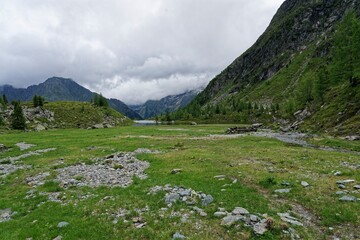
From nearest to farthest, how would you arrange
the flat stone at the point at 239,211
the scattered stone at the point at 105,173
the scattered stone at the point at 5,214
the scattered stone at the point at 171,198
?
the flat stone at the point at 239,211 < the scattered stone at the point at 5,214 < the scattered stone at the point at 171,198 < the scattered stone at the point at 105,173

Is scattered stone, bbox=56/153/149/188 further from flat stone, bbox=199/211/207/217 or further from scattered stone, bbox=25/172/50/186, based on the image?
flat stone, bbox=199/211/207/217

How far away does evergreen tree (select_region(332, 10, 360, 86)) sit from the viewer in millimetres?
76688

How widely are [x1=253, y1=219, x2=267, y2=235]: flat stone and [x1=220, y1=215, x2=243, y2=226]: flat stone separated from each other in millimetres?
1081

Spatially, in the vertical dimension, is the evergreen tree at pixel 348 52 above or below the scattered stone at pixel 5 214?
above

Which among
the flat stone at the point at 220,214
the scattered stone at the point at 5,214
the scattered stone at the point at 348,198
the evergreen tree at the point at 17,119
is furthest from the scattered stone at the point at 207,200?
the evergreen tree at the point at 17,119

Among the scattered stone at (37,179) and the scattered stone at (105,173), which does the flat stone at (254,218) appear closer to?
the scattered stone at (105,173)

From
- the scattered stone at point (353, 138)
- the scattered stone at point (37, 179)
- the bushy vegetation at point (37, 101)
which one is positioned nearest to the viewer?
the scattered stone at point (37, 179)

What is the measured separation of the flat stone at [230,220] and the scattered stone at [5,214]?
45.4ft

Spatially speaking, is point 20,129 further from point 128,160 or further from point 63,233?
point 63,233

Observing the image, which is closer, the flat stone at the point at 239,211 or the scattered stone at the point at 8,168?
the flat stone at the point at 239,211

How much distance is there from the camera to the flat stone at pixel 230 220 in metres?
14.6

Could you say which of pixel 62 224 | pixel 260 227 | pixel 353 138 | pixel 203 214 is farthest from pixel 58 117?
pixel 260 227

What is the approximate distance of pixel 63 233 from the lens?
589 inches

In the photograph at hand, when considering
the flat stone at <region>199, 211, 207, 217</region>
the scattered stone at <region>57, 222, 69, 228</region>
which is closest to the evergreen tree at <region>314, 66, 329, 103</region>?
the flat stone at <region>199, 211, 207, 217</region>
